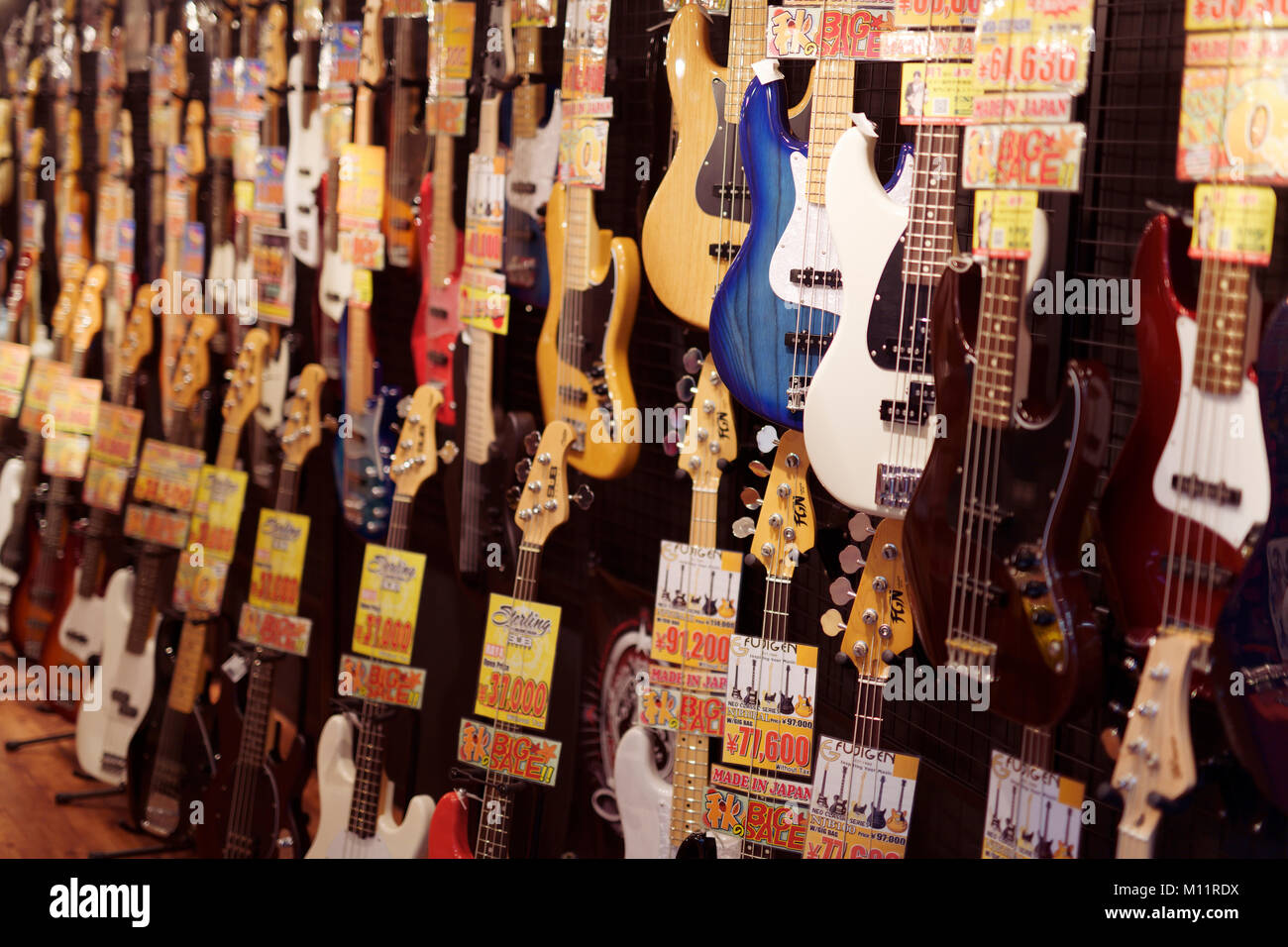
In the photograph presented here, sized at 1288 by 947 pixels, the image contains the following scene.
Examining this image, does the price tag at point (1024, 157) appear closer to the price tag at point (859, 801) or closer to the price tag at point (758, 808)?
the price tag at point (859, 801)

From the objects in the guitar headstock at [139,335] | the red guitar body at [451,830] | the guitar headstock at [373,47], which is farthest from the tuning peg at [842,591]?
the guitar headstock at [139,335]

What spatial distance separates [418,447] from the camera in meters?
3.19

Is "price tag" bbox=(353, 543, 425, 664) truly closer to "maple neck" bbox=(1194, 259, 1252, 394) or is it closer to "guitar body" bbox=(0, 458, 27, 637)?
"guitar body" bbox=(0, 458, 27, 637)

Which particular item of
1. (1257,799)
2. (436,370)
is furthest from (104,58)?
(1257,799)

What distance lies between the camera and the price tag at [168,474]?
3.93 m

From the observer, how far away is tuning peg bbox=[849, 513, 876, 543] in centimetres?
223

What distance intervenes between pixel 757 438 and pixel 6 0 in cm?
379

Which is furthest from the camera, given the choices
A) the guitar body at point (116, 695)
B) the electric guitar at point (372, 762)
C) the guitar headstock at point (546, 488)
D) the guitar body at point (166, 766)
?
the guitar body at point (116, 695)

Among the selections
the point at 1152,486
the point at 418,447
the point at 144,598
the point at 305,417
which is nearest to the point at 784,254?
the point at 1152,486

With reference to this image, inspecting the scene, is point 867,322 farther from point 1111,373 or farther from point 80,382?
point 80,382

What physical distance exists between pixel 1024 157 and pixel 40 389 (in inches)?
147

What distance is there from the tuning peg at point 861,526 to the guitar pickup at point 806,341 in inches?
11.2

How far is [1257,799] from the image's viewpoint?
174 cm

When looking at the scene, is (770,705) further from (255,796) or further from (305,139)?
(305,139)
